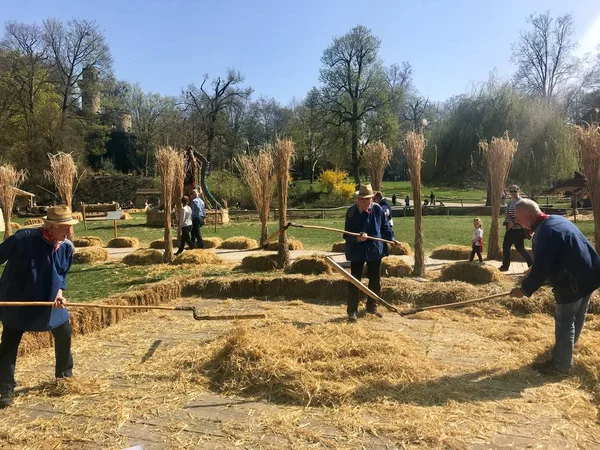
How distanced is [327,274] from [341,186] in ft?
100

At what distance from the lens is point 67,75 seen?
3991 cm

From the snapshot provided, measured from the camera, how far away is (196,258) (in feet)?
32.8

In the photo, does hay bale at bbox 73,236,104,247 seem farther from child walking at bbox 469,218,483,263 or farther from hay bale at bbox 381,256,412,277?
child walking at bbox 469,218,483,263

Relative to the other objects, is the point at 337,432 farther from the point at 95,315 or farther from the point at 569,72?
the point at 569,72

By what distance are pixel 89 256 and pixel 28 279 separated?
7.50 meters

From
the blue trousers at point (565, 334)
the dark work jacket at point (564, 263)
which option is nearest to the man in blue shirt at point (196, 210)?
the dark work jacket at point (564, 263)

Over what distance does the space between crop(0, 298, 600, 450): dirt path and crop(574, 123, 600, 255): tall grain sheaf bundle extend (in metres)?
3.35

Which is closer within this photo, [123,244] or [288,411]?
[288,411]

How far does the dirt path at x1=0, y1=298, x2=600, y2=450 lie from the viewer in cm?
307

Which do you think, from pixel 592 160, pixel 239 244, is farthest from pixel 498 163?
pixel 239 244

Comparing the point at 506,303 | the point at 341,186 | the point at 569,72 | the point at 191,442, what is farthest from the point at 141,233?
the point at 569,72

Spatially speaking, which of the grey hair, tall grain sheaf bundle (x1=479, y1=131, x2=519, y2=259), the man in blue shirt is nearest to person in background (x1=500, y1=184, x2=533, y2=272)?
tall grain sheaf bundle (x1=479, y1=131, x2=519, y2=259)

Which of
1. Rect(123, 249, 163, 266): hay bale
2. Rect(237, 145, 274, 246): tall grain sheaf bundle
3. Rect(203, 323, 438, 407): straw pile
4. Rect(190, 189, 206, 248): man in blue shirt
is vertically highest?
Rect(237, 145, 274, 246): tall grain sheaf bundle

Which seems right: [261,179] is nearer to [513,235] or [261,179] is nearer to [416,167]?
[416,167]
